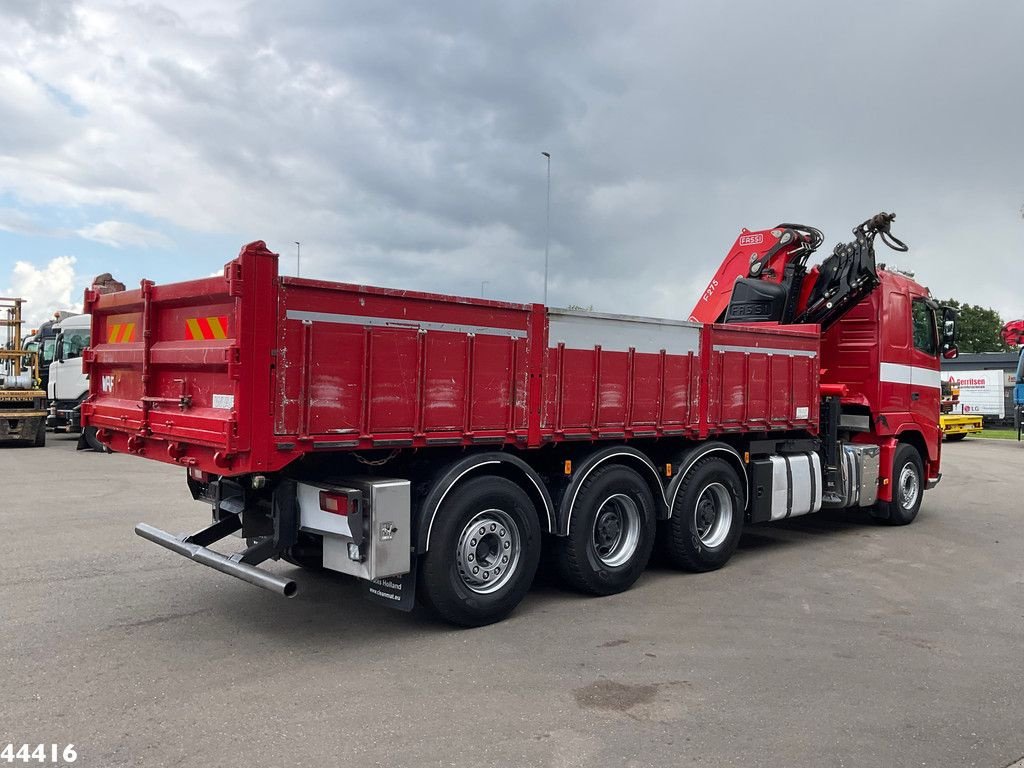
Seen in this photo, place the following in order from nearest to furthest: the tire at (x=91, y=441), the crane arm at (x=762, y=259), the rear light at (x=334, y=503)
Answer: the rear light at (x=334, y=503)
the crane arm at (x=762, y=259)
the tire at (x=91, y=441)

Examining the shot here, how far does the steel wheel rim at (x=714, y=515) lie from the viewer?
784cm

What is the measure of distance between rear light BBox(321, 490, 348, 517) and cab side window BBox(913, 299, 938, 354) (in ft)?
27.3

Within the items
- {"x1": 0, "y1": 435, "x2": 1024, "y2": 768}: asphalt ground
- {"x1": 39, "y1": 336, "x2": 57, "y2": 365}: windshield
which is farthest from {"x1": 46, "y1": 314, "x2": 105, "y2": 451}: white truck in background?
{"x1": 0, "y1": 435, "x2": 1024, "y2": 768}: asphalt ground

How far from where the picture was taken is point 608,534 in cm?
696

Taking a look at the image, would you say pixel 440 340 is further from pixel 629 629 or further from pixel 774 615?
pixel 774 615

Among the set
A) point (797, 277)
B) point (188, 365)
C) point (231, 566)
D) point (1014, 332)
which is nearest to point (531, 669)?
point (231, 566)

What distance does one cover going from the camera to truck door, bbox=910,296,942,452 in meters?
10.5

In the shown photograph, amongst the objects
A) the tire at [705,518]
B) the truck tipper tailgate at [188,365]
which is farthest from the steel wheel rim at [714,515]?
the truck tipper tailgate at [188,365]

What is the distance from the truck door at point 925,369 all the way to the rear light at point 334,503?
8.19m

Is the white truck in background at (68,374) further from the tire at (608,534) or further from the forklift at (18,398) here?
the tire at (608,534)

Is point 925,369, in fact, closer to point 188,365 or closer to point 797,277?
point 797,277

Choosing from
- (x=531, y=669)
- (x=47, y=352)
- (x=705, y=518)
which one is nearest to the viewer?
(x=531, y=669)

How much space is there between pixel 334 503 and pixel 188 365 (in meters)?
1.38

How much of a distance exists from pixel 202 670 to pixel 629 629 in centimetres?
289
